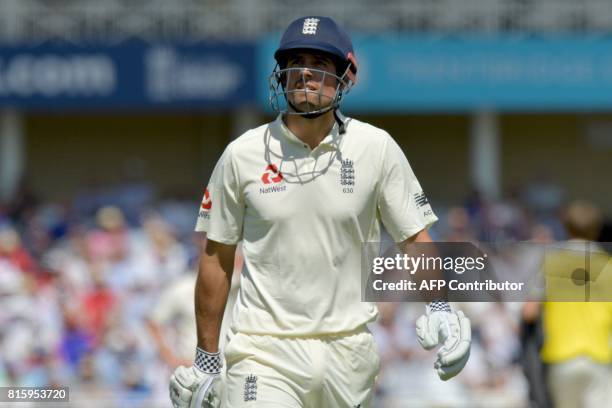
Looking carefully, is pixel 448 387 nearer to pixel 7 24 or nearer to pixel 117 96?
pixel 117 96

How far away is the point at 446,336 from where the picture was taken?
5078 mm

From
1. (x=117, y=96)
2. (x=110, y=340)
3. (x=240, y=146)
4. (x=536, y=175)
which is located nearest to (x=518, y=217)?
(x=536, y=175)

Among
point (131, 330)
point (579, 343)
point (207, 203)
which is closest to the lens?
point (207, 203)

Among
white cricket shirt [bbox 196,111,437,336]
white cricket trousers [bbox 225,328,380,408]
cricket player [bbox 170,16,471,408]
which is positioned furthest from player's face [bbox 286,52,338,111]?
white cricket trousers [bbox 225,328,380,408]

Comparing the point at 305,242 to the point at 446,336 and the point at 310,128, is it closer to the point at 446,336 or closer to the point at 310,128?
the point at 310,128

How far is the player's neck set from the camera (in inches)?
206

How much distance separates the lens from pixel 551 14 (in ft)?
62.8

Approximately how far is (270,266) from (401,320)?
6198mm

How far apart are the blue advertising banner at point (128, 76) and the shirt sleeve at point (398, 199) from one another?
A: 42.2 ft

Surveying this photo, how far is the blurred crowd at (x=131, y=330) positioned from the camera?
10.2 m

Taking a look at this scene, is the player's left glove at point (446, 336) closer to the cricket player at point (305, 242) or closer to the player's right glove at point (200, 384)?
the cricket player at point (305, 242)

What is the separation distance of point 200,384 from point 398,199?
1006mm

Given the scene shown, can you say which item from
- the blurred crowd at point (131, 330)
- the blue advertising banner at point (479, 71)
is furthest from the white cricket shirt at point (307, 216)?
the blue advertising banner at point (479, 71)

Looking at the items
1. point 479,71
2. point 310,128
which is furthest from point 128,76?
point 310,128
